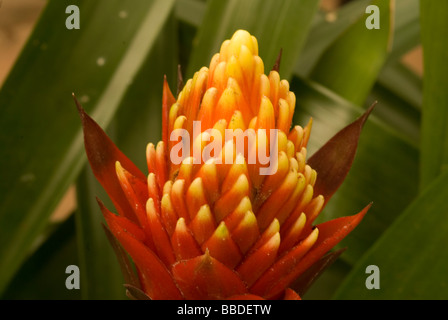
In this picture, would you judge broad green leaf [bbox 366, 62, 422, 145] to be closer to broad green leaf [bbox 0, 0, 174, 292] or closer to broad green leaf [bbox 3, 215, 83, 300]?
broad green leaf [bbox 0, 0, 174, 292]

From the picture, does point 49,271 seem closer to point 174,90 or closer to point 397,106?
point 174,90

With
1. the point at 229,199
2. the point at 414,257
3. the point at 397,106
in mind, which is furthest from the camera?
the point at 397,106

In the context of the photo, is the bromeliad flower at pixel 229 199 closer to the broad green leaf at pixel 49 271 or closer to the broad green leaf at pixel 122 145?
the broad green leaf at pixel 122 145

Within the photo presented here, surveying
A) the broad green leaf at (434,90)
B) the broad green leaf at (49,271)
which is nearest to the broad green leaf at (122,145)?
the broad green leaf at (49,271)

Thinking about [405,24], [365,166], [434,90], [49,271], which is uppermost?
[405,24]

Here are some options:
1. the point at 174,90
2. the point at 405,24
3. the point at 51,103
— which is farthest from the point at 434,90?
the point at 51,103

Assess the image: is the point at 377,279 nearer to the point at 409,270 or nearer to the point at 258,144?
the point at 409,270

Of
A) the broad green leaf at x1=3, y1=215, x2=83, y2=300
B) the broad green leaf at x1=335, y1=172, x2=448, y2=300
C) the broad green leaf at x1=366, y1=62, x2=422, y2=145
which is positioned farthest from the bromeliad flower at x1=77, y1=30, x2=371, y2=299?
the broad green leaf at x1=366, y1=62, x2=422, y2=145
